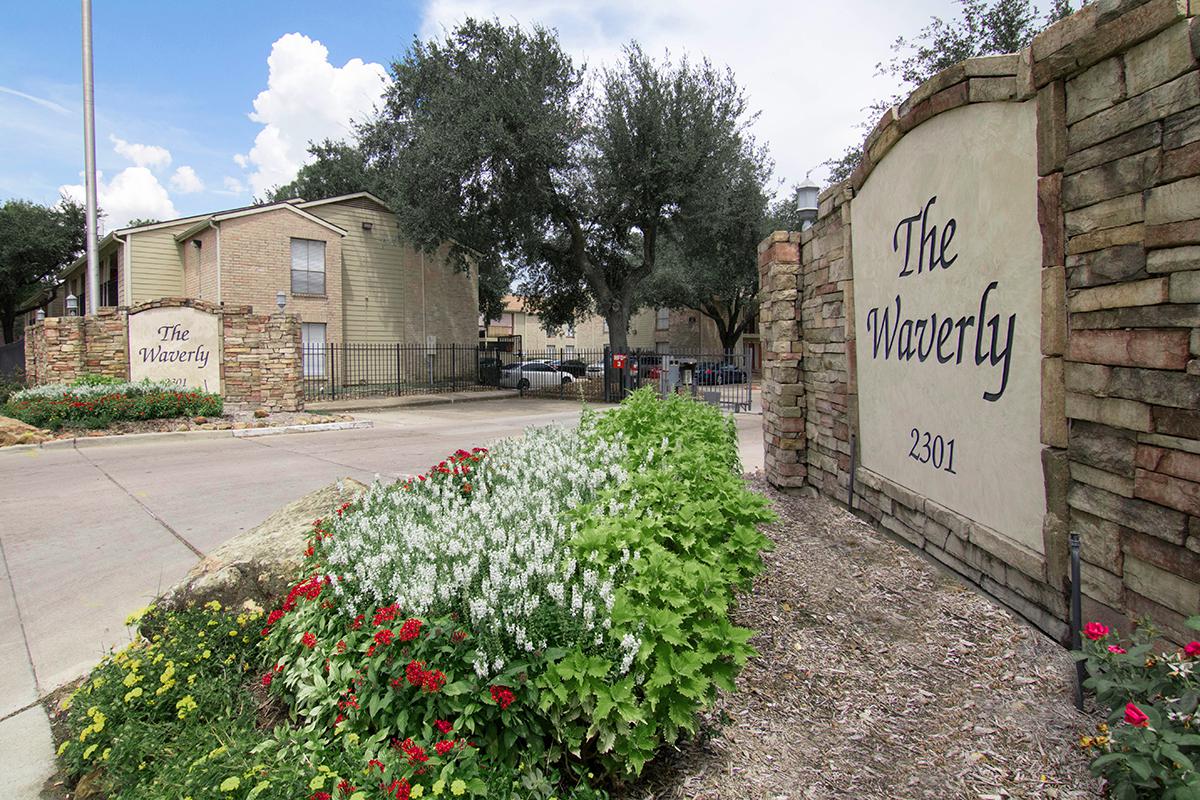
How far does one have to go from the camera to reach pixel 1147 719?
183 centimetres

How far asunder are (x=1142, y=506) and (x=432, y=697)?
2543 millimetres

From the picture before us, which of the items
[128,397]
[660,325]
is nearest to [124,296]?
[128,397]

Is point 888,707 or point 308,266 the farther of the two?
point 308,266

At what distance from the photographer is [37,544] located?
5.86m

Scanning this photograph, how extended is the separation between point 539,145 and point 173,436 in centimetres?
1217

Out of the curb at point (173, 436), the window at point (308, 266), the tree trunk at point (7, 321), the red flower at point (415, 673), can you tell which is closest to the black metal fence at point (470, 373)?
the window at point (308, 266)

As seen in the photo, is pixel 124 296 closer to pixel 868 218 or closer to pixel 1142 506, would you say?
pixel 868 218

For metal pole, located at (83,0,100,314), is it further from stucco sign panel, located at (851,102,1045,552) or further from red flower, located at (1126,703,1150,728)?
red flower, located at (1126,703,1150,728)

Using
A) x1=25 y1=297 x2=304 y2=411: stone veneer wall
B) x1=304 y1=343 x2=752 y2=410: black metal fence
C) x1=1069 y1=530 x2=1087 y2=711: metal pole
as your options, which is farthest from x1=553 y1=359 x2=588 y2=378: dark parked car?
x1=1069 y1=530 x2=1087 y2=711: metal pole

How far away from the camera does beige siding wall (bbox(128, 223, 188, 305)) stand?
2245 centimetres

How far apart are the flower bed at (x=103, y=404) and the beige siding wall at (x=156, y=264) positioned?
940 cm

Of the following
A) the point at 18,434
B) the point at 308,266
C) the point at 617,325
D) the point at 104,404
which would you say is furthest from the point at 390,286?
the point at 18,434

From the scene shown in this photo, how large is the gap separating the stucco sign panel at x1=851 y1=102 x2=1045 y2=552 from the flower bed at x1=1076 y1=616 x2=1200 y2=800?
2.81 ft

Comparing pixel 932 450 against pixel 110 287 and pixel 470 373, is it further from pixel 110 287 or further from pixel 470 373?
pixel 110 287
